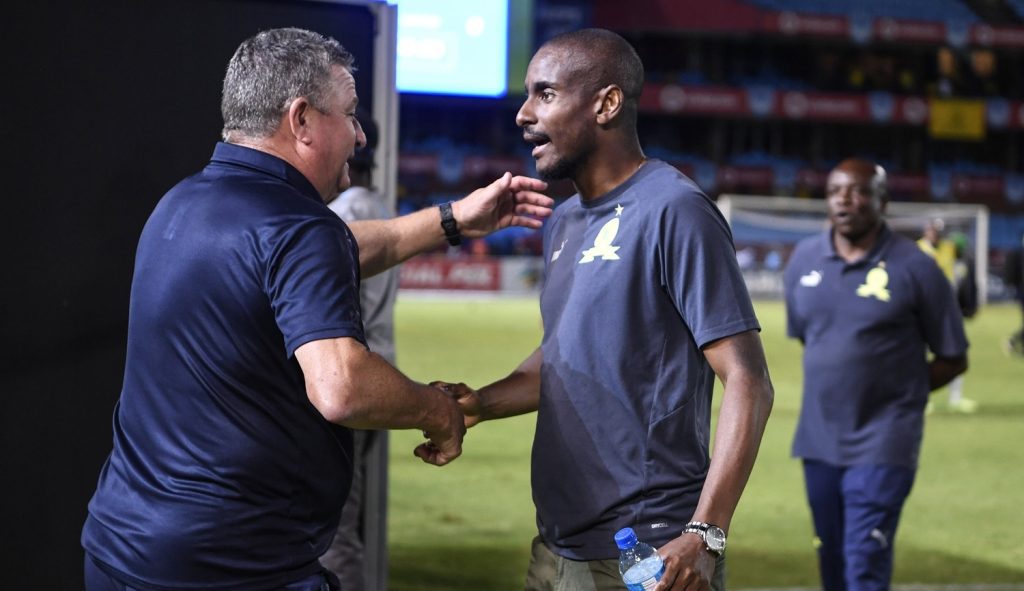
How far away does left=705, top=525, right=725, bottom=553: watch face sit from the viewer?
8.92 ft

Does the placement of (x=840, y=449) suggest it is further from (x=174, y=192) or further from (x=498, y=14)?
(x=498, y=14)

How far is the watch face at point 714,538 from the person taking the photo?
272 cm

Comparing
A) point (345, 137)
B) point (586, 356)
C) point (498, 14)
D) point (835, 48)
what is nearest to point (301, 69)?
point (345, 137)

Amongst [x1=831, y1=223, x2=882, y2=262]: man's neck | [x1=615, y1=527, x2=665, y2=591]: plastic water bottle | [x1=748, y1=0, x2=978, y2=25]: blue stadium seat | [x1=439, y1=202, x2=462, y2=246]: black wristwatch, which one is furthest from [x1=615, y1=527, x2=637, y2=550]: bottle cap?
[x1=748, y1=0, x2=978, y2=25]: blue stadium seat

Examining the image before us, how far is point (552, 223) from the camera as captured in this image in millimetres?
3428

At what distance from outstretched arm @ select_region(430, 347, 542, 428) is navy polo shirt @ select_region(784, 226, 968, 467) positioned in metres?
2.45

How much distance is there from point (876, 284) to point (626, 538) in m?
3.18

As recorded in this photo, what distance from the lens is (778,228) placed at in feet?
124

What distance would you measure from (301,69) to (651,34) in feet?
155

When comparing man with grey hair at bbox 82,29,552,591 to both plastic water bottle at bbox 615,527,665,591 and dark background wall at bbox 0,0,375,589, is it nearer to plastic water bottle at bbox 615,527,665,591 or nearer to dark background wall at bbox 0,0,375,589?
plastic water bottle at bbox 615,527,665,591

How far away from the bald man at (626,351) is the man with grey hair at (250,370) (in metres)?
0.47

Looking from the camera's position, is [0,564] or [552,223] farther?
[0,564]

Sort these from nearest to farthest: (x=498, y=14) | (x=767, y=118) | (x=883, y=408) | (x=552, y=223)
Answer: (x=552, y=223)
(x=883, y=408)
(x=498, y=14)
(x=767, y=118)

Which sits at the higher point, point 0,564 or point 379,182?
point 379,182
